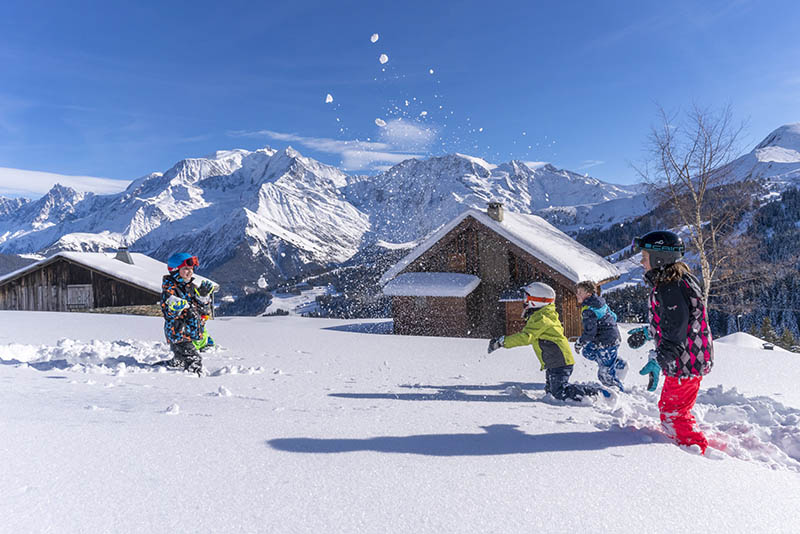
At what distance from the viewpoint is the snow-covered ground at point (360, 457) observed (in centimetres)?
187

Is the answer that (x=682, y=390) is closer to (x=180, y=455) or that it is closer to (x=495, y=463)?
(x=495, y=463)

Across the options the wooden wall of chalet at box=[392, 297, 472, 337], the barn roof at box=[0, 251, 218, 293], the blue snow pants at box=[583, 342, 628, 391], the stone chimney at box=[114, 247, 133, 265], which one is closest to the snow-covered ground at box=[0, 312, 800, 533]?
the blue snow pants at box=[583, 342, 628, 391]

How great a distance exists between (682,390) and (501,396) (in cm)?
174

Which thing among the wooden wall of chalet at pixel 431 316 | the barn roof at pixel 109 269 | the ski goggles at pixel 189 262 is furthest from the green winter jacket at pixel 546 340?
the barn roof at pixel 109 269

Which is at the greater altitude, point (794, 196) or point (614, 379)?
point (794, 196)

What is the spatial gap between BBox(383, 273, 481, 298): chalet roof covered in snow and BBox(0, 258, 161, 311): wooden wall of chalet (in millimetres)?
13333

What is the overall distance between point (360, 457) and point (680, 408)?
8.56 ft

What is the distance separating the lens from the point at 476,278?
15578mm

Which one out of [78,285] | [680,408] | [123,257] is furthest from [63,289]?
[680,408]

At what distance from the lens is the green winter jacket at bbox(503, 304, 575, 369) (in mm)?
4824

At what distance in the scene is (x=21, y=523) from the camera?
168 cm

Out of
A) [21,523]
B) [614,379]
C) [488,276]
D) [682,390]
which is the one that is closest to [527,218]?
[488,276]

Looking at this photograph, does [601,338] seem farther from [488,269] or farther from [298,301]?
[298,301]

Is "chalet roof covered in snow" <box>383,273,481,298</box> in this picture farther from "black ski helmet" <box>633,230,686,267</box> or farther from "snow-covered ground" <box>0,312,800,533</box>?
"black ski helmet" <box>633,230,686,267</box>
